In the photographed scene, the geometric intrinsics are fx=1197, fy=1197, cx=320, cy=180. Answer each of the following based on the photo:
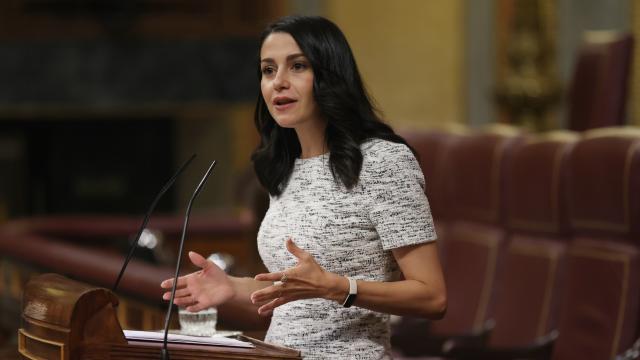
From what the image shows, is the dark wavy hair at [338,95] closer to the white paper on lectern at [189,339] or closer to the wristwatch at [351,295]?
the wristwatch at [351,295]

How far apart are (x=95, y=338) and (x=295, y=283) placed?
23 cm

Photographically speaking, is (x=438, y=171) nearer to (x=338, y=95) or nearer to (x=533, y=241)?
(x=533, y=241)

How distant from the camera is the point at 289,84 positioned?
1.53m

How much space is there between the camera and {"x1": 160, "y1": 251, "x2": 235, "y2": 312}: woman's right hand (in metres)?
1.44

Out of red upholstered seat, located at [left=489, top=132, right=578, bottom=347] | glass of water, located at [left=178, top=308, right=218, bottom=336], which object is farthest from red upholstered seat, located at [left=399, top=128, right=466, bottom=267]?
glass of water, located at [left=178, top=308, right=218, bottom=336]

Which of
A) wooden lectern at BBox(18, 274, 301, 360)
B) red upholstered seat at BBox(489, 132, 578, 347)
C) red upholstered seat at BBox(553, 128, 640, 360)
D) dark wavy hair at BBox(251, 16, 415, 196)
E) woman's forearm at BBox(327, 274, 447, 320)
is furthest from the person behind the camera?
red upholstered seat at BBox(489, 132, 578, 347)

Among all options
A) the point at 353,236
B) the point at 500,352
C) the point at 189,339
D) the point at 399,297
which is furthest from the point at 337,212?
the point at 500,352

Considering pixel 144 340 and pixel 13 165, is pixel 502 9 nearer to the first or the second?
pixel 13 165

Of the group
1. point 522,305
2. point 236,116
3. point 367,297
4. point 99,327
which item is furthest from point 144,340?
point 236,116

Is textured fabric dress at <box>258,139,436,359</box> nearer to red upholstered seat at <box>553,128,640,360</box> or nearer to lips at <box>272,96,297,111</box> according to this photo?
lips at <box>272,96,297,111</box>

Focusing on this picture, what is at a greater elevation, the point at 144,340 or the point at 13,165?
the point at 144,340

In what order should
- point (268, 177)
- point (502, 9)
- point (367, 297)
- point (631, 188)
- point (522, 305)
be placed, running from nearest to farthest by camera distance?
point (367, 297), point (268, 177), point (631, 188), point (522, 305), point (502, 9)

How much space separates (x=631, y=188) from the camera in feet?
8.07

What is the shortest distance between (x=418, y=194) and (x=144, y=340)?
1.27ft
